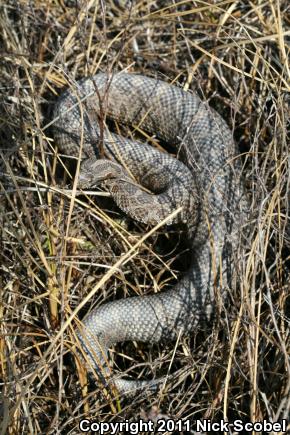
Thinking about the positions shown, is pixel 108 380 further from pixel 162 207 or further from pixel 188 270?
pixel 162 207

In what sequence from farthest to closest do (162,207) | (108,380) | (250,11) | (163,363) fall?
(250,11) < (162,207) < (163,363) < (108,380)

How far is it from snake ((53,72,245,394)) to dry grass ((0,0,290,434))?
5.8 inches

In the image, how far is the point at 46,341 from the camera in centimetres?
496

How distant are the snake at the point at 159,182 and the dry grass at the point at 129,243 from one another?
0.15m

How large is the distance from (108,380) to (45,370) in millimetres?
469

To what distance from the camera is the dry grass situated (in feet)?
15.4

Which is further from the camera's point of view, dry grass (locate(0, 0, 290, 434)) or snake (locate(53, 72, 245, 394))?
snake (locate(53, 72, 245, 394))

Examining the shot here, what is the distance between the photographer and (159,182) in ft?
20.1

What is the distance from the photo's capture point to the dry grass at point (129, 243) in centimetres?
470

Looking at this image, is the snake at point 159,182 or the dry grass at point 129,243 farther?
the snake at point 159,182

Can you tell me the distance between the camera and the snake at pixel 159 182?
5.35 m

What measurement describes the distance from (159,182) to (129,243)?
83 centimetres

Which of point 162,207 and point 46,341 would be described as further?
point 162,207

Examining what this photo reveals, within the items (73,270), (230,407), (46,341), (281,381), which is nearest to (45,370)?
(46,341)
